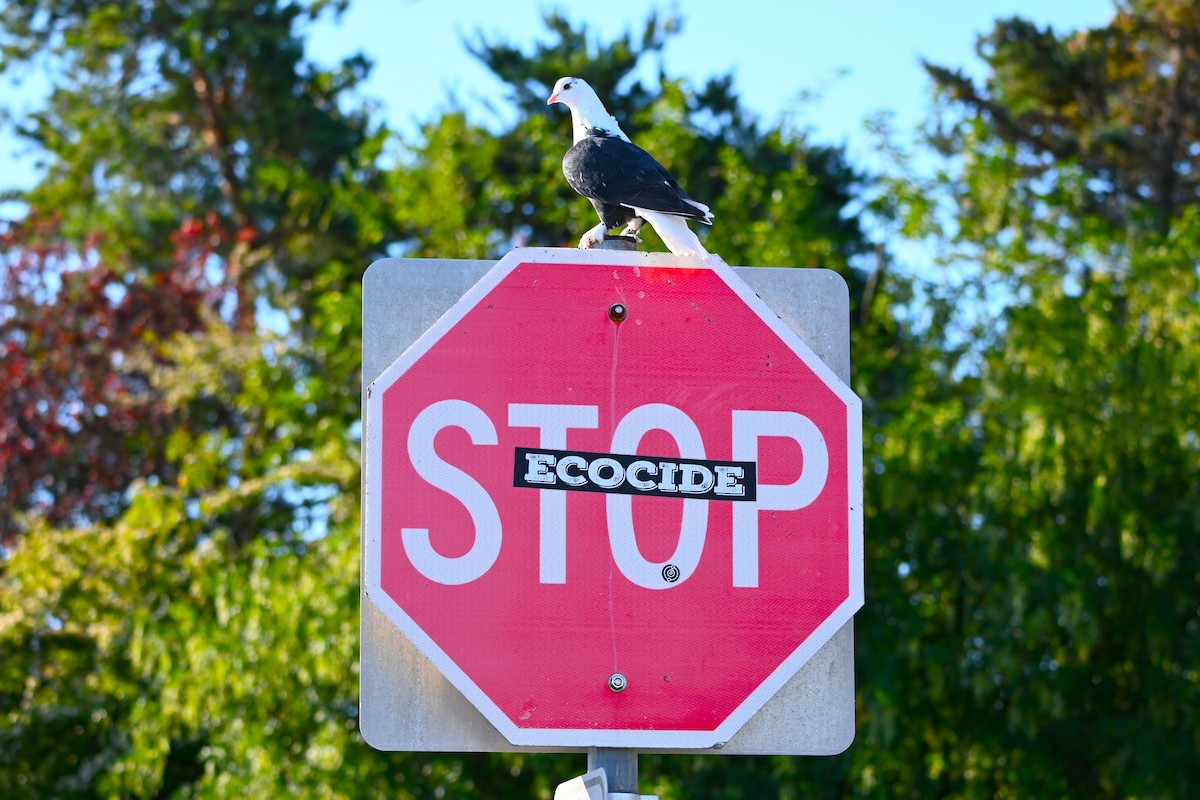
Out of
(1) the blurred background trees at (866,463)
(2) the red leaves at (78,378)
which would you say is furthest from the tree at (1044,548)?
(2) the red leaves at (78,378)

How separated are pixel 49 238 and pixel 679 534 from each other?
19019 mm

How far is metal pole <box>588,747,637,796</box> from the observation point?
2244 mm

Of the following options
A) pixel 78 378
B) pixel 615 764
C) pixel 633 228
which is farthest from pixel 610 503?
pixel 78 378

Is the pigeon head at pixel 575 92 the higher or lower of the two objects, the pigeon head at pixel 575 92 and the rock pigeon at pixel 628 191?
the higher

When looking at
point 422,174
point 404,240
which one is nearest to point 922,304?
point 422,174

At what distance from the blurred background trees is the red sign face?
9309 mm

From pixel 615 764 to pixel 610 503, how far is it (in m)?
0.36

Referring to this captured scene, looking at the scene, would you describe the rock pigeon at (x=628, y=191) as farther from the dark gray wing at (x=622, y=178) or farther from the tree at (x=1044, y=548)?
the tree at (x=1044, y=548)

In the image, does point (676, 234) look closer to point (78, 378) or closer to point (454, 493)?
point (454, 493)

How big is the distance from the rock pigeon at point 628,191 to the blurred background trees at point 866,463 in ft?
29.8

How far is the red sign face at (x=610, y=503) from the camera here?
2.27 m

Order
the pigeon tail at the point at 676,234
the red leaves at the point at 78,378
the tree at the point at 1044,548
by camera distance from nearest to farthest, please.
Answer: the pigeon tail at the point at 676,234 < the tree at the point at 1044,548 < the red leaves at the point at 78,378

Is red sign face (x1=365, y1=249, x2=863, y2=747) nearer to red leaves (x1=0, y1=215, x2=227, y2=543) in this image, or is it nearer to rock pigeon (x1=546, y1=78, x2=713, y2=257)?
rock pigeon (x1=546, y1=78, x2=713, y2=257)

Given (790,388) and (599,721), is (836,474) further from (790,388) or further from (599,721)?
(599,721)
